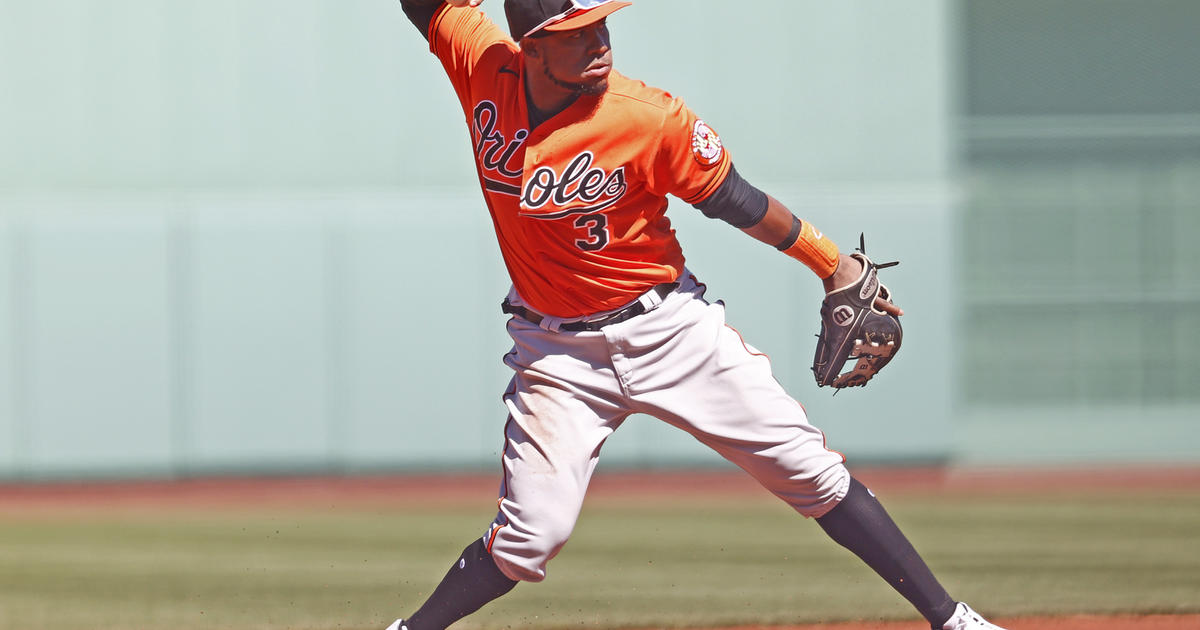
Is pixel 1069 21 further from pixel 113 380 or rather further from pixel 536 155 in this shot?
pixel 536 155

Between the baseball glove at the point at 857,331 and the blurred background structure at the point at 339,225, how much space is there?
226 inches

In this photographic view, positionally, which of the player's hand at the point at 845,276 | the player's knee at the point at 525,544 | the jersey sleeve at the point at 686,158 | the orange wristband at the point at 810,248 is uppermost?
the jersey sleeve at the point at 686,158

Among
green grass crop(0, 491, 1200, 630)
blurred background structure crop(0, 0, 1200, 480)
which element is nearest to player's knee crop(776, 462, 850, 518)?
green grass crop(0, 491, 1200, 630)

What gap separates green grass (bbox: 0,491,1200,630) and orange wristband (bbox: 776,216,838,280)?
60.5 inches

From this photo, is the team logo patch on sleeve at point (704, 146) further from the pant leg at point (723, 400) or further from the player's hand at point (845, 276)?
the player's hand at point (845, 276)

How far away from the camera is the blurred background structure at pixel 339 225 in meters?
9.12

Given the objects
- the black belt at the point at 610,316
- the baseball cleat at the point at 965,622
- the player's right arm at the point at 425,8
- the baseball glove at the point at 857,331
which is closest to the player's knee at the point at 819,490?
the baseball glove at the point at 857,331

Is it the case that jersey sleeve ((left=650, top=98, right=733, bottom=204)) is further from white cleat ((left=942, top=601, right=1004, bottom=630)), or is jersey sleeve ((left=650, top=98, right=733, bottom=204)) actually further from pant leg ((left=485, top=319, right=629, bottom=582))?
white cleat ((left=942, top=601, right=1004, bottom=630))

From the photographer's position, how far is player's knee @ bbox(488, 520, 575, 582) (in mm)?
3120

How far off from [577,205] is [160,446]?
6.82 metres

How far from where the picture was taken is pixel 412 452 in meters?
9.25

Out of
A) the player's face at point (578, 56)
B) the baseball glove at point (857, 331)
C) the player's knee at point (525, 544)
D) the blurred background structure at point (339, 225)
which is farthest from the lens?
the blurred background structure at point (339, 225)

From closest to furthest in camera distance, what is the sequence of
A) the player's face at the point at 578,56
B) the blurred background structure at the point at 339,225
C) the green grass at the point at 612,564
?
the player's face at the point at 578,56 < the green grass at the point at 612,564 < the blurred background structure at the point at 339,225

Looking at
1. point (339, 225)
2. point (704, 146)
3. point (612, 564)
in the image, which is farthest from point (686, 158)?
point (339, 225)
